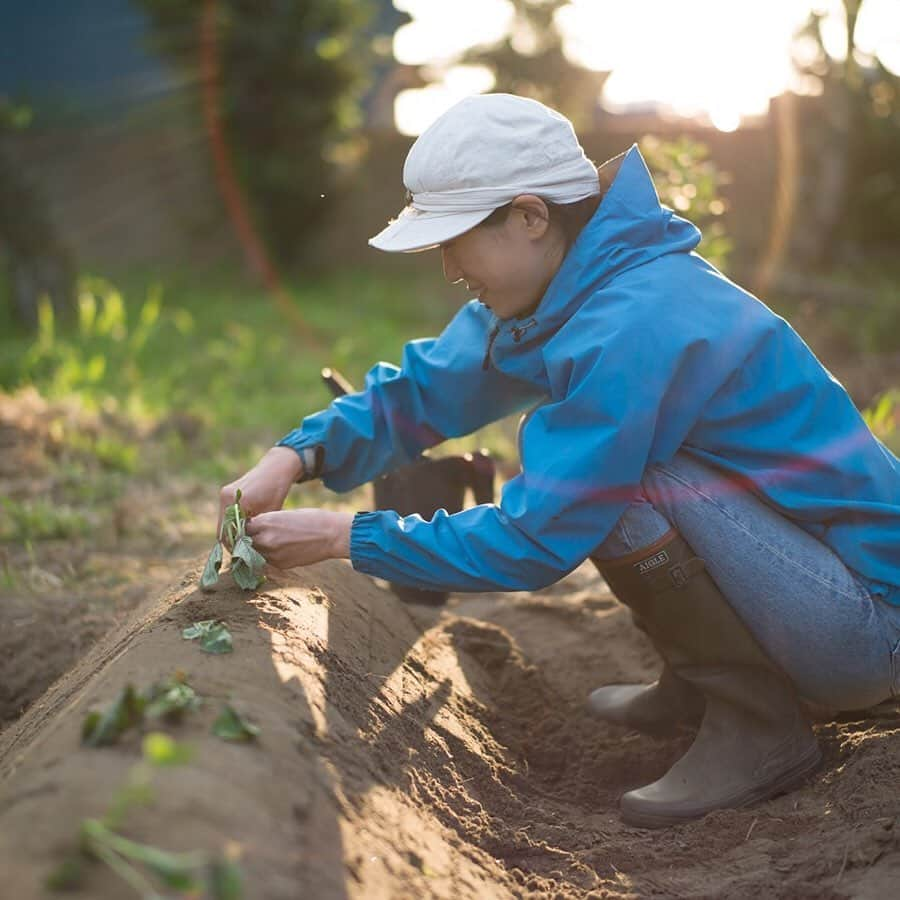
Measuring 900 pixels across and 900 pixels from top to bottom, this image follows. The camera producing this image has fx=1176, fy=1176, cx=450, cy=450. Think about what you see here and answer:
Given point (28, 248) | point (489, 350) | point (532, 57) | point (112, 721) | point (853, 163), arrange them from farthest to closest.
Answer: point (532, 57) → point (853, 163) → point (28, 248) → point (489, 350) → point (112, 721)

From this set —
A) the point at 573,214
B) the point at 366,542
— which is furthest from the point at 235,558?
the point at 573,214

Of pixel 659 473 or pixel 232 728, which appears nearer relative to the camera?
pixel 232 728

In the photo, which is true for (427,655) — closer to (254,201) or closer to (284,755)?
(284,755)

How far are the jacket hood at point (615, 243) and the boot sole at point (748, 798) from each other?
919mm

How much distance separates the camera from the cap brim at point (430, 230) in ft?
6.47

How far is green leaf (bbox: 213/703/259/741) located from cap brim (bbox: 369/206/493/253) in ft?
2.59

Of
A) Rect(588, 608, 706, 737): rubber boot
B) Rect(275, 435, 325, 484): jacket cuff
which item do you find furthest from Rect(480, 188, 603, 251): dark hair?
Rect(588, 608, 706, 737): rubber boot

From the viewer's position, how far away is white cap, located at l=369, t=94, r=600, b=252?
1982mm

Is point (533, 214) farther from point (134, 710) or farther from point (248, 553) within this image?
point (134, 710)

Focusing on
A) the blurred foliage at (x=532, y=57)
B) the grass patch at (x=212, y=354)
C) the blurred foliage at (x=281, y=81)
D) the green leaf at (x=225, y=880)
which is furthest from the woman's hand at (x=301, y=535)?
the blurred foliage at (x=532, y=57)

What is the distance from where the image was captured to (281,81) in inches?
389

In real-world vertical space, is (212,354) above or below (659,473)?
below

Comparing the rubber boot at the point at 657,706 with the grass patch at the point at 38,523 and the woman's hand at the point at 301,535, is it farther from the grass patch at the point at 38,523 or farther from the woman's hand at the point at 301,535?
Answer: the grass patch at the point at 38,523

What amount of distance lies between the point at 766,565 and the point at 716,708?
0.35 m
